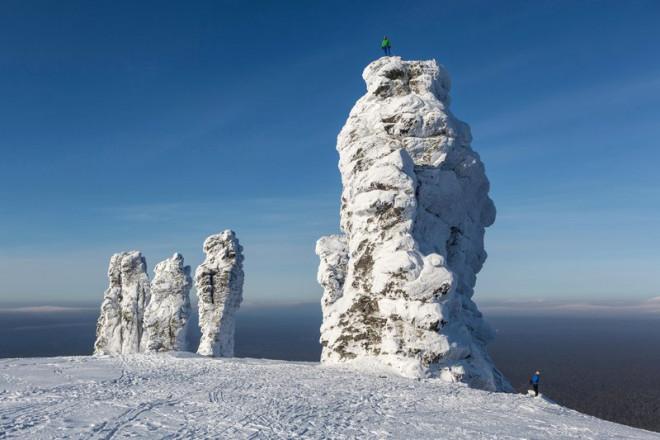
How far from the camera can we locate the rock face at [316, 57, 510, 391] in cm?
2502

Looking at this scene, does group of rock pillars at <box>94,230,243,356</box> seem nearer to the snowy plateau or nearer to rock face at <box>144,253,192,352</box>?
rock face at <box>144,253,192,352</box>

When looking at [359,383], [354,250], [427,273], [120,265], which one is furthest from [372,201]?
[120,265]

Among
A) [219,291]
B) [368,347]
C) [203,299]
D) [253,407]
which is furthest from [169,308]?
[253,407]

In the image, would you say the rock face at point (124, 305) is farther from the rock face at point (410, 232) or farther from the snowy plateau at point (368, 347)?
the rock face at point (410, 232)

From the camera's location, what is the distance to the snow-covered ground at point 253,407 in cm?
1294

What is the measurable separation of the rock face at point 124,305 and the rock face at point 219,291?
8.48 meters

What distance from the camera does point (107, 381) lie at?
19.0 meters

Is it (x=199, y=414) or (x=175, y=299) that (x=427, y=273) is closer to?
(x=199, y=414)

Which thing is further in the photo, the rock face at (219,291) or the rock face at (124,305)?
the rock face at (124,305)

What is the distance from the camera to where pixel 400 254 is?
26484 mm

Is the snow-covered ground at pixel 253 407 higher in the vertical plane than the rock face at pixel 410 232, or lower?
lower

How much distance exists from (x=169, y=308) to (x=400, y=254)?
21853mm

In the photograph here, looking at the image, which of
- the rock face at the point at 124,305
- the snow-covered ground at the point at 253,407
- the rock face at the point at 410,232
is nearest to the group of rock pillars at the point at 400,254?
the rock face at the point at 410,232

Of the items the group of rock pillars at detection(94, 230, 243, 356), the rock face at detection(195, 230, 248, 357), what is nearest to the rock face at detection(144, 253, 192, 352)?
the group of rock pillars at detection(94, 230, 243, 356)
